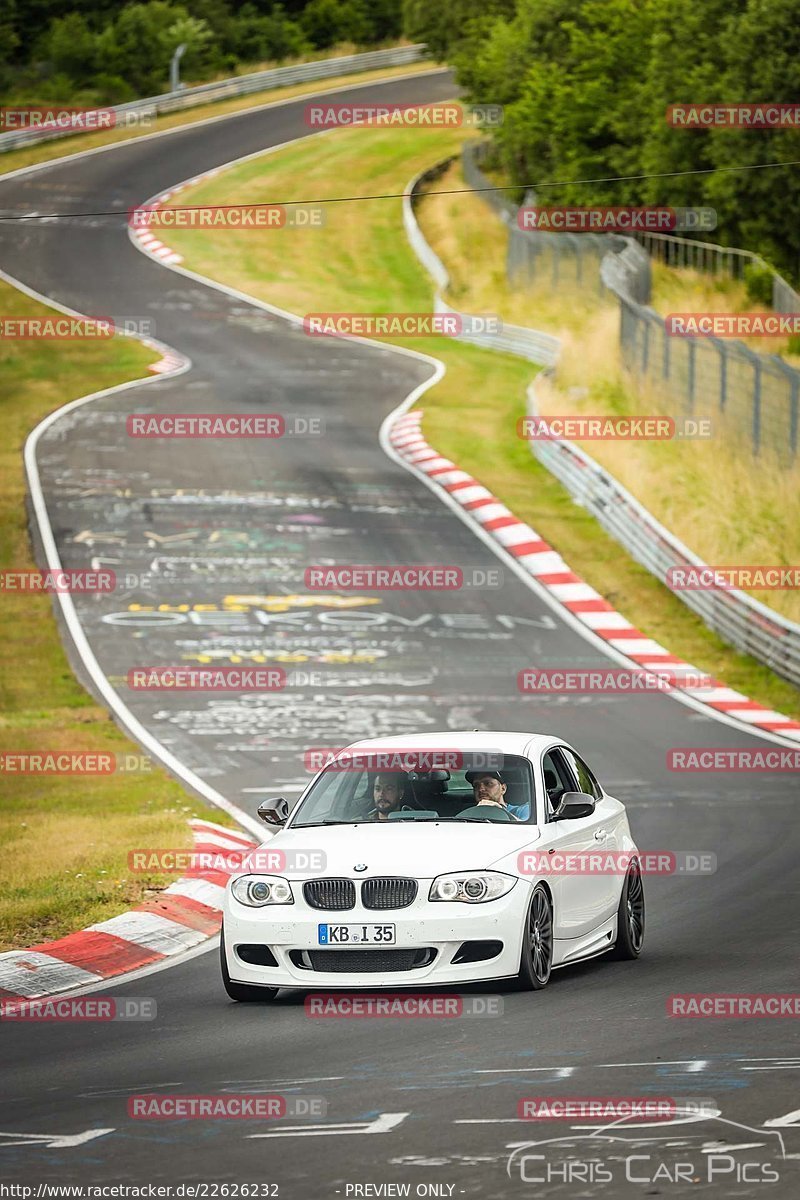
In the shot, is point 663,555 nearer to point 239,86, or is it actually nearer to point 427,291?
point 427,291

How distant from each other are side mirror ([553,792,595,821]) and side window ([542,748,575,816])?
26cm

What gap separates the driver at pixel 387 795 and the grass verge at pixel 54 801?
2.80 meters

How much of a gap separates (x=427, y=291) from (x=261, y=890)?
49.2m

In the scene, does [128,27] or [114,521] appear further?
[128,27]

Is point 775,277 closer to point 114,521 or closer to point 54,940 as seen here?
point 114,521

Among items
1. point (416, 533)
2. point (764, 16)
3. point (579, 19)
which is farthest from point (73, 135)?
point (416, 533)

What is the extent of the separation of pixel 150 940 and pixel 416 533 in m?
19.2

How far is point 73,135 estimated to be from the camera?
75562 mm

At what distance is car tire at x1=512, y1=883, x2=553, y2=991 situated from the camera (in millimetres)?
10359

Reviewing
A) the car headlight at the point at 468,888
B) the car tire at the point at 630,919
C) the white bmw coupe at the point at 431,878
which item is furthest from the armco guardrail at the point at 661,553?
the car headlight at the point at 468,888

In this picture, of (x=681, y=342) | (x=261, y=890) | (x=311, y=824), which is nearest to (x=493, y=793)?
(x=311, y=824)

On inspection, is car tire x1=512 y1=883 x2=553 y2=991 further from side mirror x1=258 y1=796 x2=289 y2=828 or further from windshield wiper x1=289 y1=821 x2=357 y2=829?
side mirror x1=258 y1=796 x2=289 y2=828

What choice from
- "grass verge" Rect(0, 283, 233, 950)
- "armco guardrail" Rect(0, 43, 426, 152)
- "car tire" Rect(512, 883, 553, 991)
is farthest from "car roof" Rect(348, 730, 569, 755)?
"armco guardrail" Rect(0, 43, 426, 152)

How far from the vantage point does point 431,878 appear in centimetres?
1031
